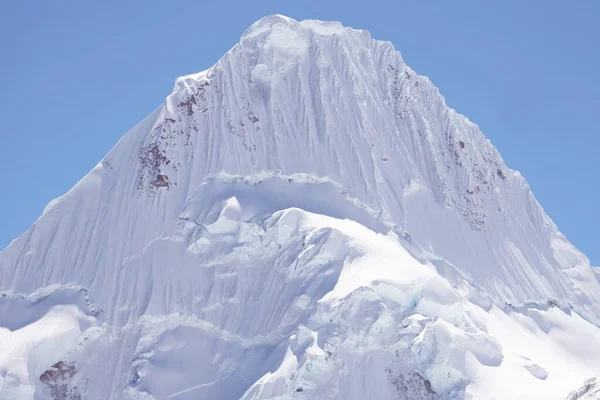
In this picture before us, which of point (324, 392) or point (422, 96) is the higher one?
point (422, 96)

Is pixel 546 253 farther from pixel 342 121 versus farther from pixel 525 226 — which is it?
pixel 342 121

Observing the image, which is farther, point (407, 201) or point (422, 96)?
point (422, 96)

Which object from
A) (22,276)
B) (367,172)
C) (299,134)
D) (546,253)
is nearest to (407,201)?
(367,172)

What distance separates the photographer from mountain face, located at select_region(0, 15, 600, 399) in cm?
9656

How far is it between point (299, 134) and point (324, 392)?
3643 centimetres

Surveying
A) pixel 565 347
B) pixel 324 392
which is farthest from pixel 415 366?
pixel 565 347

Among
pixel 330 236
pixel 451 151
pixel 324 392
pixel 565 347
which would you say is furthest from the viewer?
pixel 451 151

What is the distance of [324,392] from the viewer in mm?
93500

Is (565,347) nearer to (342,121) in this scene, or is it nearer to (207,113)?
(342,121)

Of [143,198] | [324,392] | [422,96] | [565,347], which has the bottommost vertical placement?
[324,392]

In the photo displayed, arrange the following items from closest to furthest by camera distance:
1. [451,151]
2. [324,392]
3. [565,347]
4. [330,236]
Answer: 1. [324,392]
2. [330,236]
3. [565,347]
4. [451,151]

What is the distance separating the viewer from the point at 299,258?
104m

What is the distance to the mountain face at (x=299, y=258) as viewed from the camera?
3802 inches

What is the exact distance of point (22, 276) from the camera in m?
110
